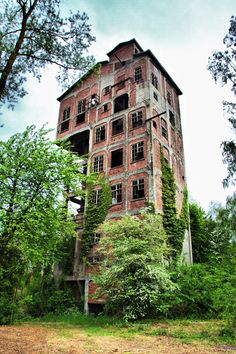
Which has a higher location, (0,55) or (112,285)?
(0,55)

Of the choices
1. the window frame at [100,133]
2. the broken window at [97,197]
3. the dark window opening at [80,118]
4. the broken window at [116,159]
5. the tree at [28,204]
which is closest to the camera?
the tree at [28,204]

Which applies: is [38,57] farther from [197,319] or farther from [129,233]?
[197,319]

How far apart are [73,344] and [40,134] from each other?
405 inches

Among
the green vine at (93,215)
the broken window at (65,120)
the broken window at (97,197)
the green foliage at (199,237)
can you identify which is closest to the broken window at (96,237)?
the green vine at (93,215)

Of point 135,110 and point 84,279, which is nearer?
point 84,279

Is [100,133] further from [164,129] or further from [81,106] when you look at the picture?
[164,129]

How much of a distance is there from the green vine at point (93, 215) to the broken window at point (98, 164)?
2010 mm

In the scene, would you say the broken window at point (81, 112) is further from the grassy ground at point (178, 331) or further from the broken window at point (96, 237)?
the grassy ground at point (178, 331)

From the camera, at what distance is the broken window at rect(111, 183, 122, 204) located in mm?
20938

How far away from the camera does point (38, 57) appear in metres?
8.77

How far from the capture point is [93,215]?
68.4ft

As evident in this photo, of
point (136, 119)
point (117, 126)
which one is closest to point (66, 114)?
point (117, 126)

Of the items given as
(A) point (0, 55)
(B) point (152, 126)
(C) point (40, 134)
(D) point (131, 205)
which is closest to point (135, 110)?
(B) point (152, 126)

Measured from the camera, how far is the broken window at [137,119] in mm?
22188
